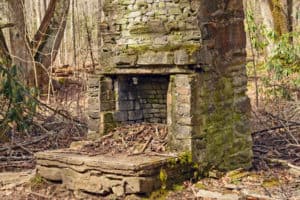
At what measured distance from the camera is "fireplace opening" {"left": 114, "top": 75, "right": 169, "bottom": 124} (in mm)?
7785

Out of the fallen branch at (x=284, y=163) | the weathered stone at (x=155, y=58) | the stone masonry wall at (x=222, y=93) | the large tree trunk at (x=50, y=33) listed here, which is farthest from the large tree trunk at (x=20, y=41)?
the fallen branch at (x=284, y=163)

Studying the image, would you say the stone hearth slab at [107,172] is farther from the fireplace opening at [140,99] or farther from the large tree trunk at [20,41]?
the large tree trunk at [20,41]

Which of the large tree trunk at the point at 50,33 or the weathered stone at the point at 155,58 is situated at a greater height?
the large tree trunk at the point at 50,33

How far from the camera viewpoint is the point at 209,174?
7.18 metres

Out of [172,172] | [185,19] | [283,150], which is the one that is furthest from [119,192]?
[283,150]

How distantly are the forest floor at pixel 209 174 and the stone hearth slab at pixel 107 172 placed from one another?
0.12 metres

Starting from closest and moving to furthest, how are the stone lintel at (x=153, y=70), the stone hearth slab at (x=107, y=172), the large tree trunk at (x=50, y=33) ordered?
the stone hearth slab at (x=107, y=172) < the stone lintel at (x=153, y=70) < the large tree trunk at (x=50, y=33)

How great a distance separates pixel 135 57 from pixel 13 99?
2.97m

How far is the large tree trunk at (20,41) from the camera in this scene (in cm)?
1362

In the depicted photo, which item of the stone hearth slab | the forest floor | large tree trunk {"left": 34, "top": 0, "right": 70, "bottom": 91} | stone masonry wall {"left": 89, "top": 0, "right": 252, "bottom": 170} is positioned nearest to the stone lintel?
stone masonry wall {"left": 89, "top": 0, "right": 252, "bottom": 170}

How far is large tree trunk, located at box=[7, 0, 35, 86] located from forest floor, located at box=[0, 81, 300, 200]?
465 centimetres

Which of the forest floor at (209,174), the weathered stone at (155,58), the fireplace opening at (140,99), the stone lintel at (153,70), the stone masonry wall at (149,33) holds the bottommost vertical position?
the forest floor at (209,174)

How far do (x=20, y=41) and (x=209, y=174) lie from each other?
8.21m

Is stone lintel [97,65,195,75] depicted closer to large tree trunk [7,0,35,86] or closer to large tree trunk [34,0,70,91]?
large tree trunk [7,0,35,86]
